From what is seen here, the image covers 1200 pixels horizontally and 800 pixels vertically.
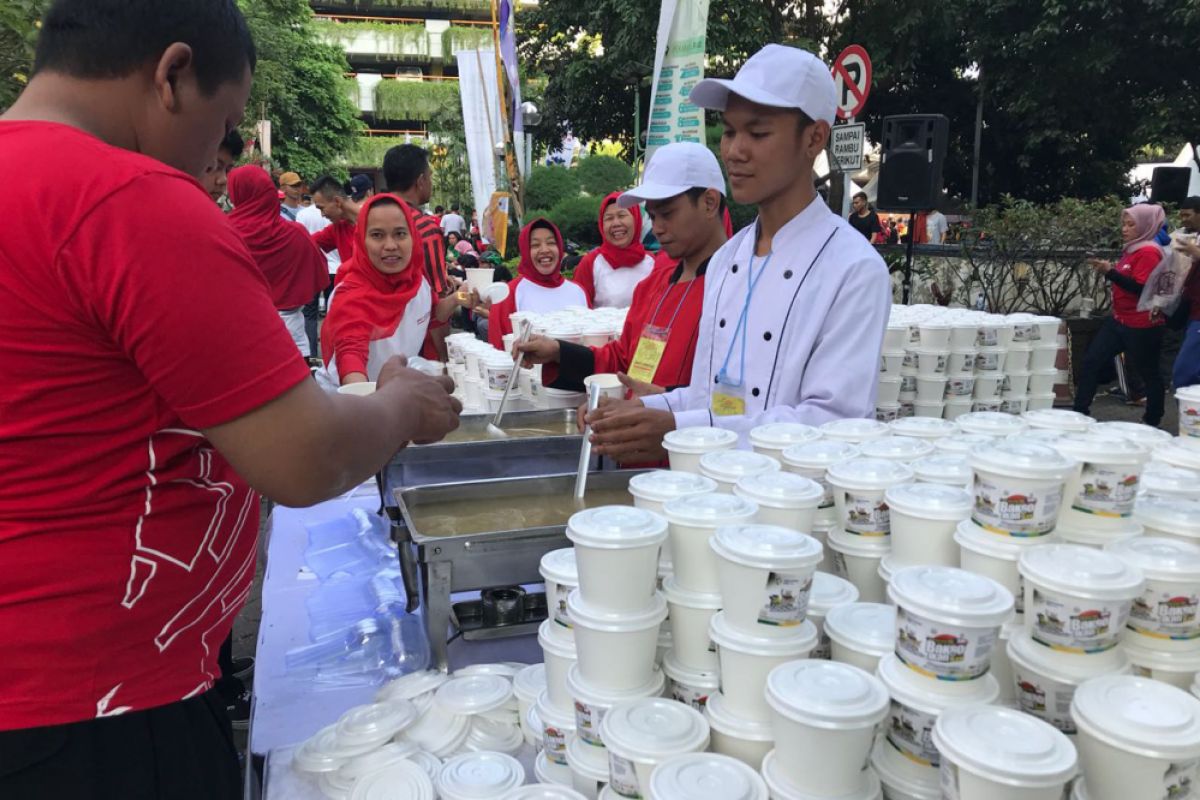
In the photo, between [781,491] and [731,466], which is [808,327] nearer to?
[731,466]

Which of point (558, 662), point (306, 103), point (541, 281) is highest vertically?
point (306, 103)

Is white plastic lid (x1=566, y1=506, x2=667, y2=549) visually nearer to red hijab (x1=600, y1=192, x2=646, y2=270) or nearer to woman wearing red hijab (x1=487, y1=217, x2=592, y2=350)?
woman wearing red hijab (x1=487, y1=217, x2=592, y2=350)

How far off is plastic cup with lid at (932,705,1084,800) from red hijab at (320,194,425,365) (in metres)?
3.23

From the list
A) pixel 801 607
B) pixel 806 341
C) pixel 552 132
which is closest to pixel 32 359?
pixel 801 607

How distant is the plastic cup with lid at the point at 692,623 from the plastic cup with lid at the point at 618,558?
6 centimetres

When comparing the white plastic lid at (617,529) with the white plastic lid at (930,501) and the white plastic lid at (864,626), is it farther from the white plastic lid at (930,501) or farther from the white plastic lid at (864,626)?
the white plastic lid at (930,501)

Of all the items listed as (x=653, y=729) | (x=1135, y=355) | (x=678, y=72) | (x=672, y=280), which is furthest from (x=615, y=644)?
(x=1135, y=355)

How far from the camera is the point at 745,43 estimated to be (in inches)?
660

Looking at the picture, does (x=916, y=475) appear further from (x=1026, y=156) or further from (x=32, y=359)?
(x=1026, y=156)

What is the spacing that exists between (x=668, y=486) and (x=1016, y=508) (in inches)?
24.3

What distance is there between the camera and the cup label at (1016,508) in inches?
49.9

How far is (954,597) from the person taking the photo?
1072mm

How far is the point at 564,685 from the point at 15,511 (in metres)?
0.88

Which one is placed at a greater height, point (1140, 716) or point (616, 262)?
point (616, 262)
